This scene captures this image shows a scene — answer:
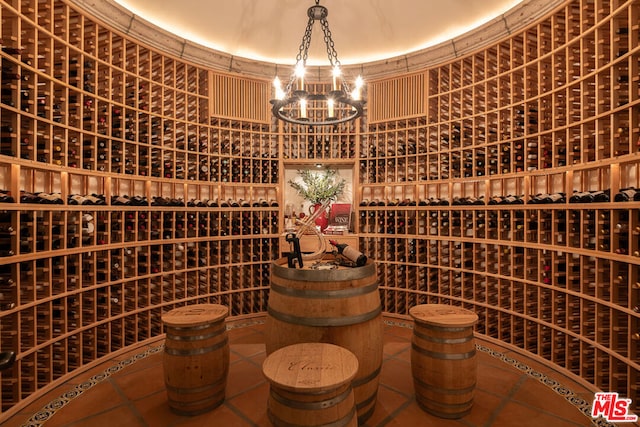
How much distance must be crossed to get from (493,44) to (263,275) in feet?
13.5

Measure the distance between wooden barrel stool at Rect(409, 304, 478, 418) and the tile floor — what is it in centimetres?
11

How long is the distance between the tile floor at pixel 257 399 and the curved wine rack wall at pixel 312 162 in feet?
0.80

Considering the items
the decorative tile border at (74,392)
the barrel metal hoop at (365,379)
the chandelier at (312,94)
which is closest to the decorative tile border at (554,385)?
the barrel metal hoop at (365,379)

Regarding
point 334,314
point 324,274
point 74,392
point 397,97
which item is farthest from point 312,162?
point 74,392

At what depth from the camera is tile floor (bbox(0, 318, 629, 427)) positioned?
2307 millimetres

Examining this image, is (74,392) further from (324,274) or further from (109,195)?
(324,274)

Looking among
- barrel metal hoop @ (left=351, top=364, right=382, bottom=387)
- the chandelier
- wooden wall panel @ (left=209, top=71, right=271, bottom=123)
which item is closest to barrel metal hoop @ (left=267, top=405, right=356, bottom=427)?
barrel metal hoop @ (left=351, top=364, right=382, bottom=387)

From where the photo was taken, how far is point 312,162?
16.5ft

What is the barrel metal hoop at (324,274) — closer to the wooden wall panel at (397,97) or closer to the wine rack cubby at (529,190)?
the wine rack cubby at (529,190)

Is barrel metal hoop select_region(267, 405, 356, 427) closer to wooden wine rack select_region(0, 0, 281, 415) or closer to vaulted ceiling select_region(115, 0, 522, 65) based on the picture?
wooden wine rack select_region(0, 0, 281, 415)

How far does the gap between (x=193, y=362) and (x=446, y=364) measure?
5.72 ft

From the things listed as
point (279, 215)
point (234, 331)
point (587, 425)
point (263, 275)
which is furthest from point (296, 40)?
point (587, 425)

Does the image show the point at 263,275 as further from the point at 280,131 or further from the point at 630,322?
the point at 630,322

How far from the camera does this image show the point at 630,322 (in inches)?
96.0
